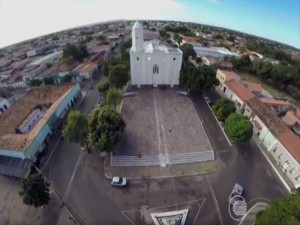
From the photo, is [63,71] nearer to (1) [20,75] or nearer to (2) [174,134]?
(1) [20,75]

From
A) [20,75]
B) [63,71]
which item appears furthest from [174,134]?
[20,75]

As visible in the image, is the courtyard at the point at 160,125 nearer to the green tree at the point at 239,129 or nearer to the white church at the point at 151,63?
the white church at the point at 151,63

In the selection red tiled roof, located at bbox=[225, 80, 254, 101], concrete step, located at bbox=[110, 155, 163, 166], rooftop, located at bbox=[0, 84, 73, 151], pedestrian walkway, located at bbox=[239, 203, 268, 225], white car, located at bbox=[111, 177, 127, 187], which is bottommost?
pedestrian walkway, located at bbox=[239, 203, 268, 225]

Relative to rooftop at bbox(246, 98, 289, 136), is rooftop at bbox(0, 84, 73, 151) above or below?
below

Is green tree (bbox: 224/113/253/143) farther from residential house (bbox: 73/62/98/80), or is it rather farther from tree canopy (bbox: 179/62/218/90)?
residential house (bbox: 73/62/98/80)

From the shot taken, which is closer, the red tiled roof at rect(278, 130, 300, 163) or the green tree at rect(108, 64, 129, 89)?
the red tiled roof at rect(278, 130, 300, 163)

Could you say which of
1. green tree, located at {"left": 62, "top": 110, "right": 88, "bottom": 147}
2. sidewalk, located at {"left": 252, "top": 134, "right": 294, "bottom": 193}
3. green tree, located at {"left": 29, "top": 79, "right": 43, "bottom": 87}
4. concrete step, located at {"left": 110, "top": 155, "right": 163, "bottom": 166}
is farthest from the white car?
green tree, located at {"left": 29, "top": 79, "right": 43, "bottom": 87}
